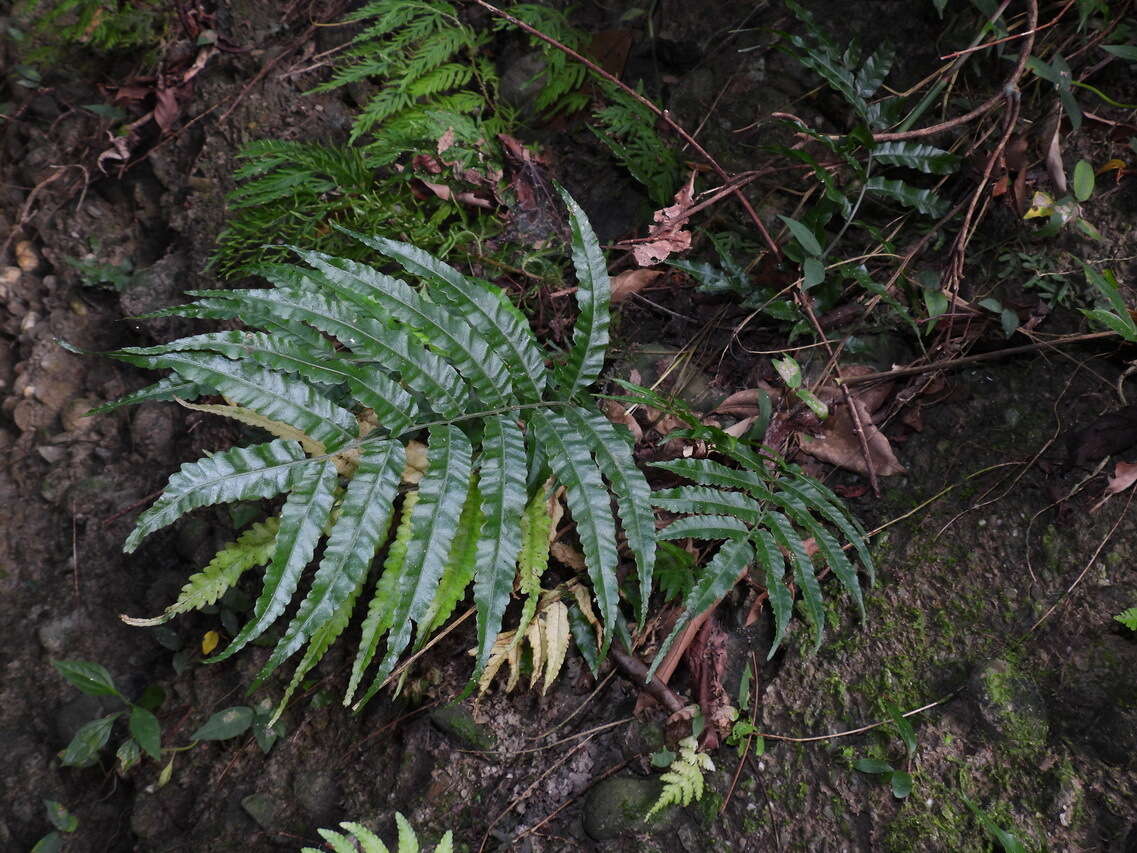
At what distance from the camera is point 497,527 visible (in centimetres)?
156

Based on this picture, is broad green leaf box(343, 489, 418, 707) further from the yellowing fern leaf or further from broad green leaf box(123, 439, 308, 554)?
the yellowing fern leaf

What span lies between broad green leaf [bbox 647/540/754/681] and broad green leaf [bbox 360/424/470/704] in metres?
0.58

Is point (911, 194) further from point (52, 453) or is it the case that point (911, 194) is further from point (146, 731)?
point (52, 453)

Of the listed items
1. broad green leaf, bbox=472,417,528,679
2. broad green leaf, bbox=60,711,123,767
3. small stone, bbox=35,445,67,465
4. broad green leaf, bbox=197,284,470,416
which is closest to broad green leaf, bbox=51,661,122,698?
broad green leaf, bbox=60,711,123,767

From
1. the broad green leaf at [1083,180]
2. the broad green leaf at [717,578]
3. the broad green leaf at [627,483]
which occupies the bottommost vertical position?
the broad green leaf at [717,578]

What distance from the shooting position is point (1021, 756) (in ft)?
5.60

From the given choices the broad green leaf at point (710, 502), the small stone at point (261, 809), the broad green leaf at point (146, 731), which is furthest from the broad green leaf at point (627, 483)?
the broad green leaf at point (146, 731)

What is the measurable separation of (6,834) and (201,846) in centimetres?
86

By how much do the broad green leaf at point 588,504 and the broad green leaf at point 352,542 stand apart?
0.38 m

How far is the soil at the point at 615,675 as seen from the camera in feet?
5.71

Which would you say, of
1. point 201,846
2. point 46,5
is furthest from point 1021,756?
point 46,5

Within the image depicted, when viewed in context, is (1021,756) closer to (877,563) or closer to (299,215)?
(877,563)

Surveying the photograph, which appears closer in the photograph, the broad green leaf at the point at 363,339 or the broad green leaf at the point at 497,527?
the broad green leaf at the point at 497,527

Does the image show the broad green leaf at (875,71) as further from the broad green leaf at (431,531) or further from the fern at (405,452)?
the broad green leaf at (431,531)
